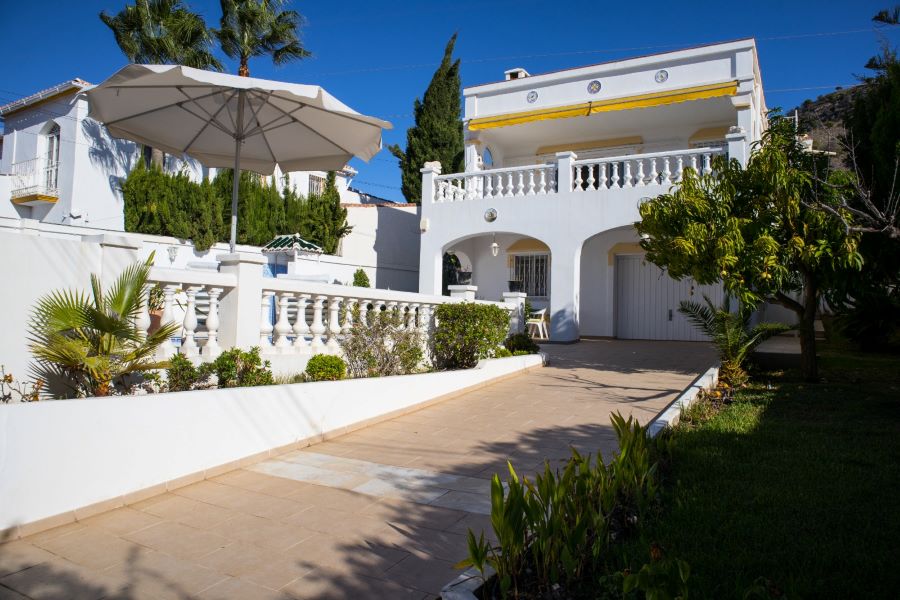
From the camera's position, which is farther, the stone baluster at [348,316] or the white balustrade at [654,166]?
the white balustrade at [654,166]

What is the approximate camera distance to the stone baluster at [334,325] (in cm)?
773

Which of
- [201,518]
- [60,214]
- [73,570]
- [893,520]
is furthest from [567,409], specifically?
[60,214]

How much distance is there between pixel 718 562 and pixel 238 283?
5230 millimetres

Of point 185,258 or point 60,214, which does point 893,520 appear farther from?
point 60,214

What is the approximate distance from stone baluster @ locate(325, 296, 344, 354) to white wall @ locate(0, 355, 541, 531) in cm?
116

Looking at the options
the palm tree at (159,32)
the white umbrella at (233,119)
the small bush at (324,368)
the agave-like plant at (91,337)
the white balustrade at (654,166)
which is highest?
the palm tree at (159,32)

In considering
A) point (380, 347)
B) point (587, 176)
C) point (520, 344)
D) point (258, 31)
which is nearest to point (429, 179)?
point (587, 176)

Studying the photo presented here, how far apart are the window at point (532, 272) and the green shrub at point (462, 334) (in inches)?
353

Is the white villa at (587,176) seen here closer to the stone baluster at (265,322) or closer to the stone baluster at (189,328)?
the stone baluster at (265,322)

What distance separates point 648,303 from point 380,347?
12.0m

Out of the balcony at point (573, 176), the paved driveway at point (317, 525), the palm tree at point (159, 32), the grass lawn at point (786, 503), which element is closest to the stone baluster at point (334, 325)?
the paved driveway at point (317, 525)

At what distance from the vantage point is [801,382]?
9.65 metres

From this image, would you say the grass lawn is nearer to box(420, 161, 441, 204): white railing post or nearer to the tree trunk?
the tree trunk

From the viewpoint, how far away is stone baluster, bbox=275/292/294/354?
713 centimetres
